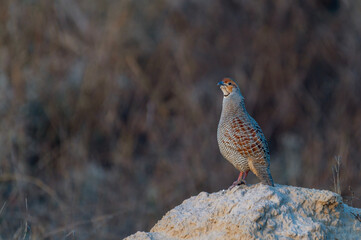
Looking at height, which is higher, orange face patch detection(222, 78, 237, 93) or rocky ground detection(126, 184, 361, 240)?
orange face patch detection(222, 78, 237, 93)

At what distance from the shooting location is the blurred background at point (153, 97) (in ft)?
36.7

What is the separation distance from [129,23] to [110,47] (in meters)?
0.73

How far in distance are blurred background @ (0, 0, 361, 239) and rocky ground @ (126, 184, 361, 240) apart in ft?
17.0

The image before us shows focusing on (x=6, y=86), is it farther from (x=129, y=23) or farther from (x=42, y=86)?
(x=129, y=23)

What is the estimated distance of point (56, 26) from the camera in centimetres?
1294

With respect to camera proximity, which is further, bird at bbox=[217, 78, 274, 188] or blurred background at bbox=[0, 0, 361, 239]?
blurred background at bbox=[0, 0, 361, 239]

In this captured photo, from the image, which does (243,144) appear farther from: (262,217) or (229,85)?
(262,217)

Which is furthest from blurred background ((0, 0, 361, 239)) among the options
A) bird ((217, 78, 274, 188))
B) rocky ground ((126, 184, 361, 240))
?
rocky ground ((126, 184, 361, 240))

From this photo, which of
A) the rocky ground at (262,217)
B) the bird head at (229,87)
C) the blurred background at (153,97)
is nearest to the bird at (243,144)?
the bird head at (229,87)

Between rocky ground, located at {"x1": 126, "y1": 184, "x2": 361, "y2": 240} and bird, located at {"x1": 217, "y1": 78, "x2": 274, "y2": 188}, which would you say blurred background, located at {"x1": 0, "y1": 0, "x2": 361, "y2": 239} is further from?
rocky ground, located at {"x1": 126, "y1": 184, "x2": 361, "y2": 240}

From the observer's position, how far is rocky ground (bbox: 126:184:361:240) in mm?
4488

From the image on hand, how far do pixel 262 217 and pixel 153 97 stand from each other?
29.0 feet

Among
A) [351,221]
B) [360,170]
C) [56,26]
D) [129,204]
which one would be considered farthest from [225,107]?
[56,26]

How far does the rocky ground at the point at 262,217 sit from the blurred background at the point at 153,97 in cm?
519
